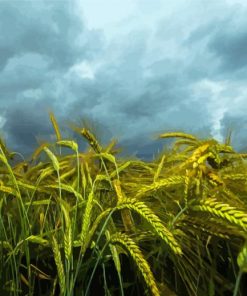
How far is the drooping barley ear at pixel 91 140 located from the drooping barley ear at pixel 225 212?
0.70m

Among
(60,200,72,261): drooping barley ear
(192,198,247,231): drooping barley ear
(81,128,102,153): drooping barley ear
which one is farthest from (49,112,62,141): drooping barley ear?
(192,198,247,231): drooping barley ear

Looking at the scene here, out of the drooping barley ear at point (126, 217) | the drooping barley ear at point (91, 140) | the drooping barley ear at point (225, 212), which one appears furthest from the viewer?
the drooping barley ear at point (91, 140)

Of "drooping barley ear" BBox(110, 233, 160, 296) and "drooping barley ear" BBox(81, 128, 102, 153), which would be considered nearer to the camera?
"drooping barley ear" BBox(110, 233, 160, 296)

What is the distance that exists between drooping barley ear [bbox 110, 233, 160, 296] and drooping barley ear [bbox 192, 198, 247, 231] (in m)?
0.16

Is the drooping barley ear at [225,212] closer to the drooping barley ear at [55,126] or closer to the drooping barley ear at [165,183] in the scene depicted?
the drooping barley ear at [165,183]

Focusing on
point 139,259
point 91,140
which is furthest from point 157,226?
point 91,140

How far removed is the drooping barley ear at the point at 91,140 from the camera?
1.90 m

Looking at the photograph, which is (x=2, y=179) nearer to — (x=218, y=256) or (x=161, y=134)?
(x=161, y=134)

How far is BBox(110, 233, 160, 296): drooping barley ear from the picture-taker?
48.4 inches

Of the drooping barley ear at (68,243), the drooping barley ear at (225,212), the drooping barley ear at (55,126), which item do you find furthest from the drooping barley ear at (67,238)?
the drooping barley ear at (55,126)

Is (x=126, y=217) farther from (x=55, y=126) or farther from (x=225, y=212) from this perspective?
(x=55, y=126)

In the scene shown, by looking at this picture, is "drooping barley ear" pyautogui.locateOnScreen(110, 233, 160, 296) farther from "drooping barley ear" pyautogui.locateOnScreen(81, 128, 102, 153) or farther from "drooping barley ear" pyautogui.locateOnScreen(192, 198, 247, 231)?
"drooping barley ear" pyautogui.locateOnScreen(81, 128, 102, 153)

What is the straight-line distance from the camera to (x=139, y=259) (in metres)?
1.25

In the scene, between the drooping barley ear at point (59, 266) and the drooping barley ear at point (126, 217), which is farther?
the drooping barley ear at point (126, 217)
